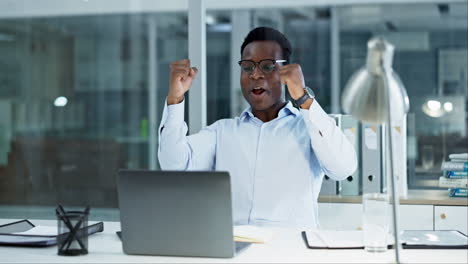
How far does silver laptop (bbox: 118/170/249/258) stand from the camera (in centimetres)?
185

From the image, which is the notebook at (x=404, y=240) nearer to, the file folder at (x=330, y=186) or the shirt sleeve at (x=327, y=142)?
the shirt sleeve at (x=327, y=142)

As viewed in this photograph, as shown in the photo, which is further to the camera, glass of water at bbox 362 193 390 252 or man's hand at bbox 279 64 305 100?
man's hand at bbox 279 64 305 100

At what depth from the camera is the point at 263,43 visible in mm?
2947

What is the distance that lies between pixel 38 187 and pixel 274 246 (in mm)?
3433

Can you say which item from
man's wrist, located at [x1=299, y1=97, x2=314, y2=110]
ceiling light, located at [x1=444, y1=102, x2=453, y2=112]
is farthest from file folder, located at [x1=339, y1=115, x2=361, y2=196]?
ceiling light, located at [x1=444, y1=102, x2=453, y2=112]

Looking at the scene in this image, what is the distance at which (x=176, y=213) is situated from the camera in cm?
189

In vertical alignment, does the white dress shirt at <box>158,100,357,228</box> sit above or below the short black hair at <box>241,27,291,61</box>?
below

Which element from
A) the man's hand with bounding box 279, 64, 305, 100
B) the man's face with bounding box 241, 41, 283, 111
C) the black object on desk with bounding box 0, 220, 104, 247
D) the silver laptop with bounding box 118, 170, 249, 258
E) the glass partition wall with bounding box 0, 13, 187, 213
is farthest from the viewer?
the glass partition wall with bounding box 0, 13, 187, 213

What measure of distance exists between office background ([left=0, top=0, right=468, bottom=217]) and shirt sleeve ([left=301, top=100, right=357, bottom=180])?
2.35 meters

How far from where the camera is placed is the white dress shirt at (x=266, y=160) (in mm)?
2785

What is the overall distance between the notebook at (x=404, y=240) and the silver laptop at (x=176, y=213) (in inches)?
12.5

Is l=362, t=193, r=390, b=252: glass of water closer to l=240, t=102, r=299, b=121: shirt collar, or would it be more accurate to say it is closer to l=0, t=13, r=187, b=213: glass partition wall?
l=240, t=102, r=299, b=121: shirt collar

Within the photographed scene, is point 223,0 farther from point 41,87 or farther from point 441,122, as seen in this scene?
point 441,122

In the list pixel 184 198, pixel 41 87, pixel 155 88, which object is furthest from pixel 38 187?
pixel 184 198
